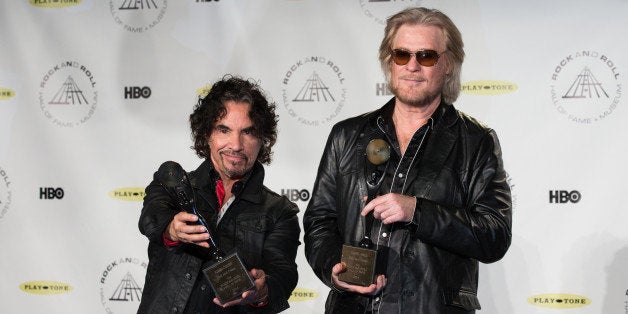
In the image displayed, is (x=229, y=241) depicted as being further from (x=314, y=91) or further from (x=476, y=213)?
(x=314, y=91)

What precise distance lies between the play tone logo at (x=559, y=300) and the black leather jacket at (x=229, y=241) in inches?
69.7

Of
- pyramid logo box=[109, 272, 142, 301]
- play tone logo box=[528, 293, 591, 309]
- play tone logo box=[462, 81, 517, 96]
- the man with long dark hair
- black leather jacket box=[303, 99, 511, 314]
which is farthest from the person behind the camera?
pyramid logo box=[109, 272, 142, 301]

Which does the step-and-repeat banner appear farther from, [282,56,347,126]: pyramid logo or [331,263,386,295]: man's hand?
[331,263,386,295]: man's hand

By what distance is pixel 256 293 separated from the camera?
289 centimetres

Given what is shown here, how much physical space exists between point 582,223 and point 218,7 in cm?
235

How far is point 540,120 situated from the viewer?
4.53m

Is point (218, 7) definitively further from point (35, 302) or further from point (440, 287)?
point (440, 287)

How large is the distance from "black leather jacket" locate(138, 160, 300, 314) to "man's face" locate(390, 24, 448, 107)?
69cm

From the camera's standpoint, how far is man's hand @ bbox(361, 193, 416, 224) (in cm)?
262

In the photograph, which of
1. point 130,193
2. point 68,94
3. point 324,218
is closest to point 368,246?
point 324,218

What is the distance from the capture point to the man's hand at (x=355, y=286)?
264 cm

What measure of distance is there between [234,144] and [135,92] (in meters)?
1.98

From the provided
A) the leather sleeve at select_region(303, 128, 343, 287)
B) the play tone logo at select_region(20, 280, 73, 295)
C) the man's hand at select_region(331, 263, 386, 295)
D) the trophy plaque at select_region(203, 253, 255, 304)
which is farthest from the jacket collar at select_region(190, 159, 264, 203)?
the play tone logo at select_region(20, 280, 73, 295)

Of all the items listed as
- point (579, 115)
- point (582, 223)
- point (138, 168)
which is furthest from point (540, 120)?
point (138, 168)
